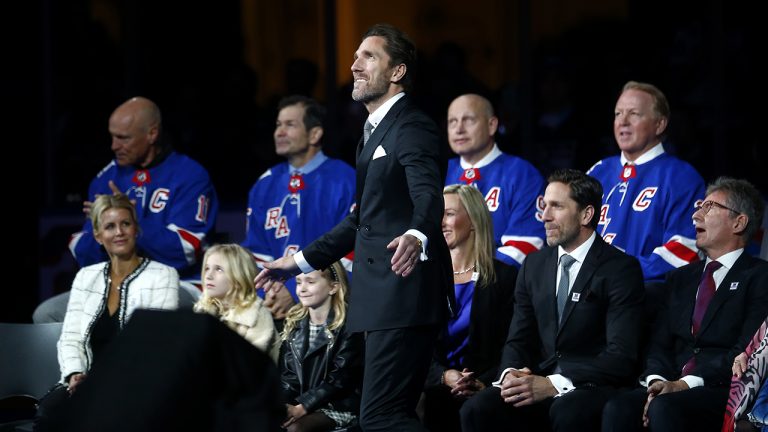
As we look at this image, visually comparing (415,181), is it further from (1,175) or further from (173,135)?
(1,175)

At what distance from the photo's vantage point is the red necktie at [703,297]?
540 centimetres

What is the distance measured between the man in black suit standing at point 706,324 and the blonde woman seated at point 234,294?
176 cm

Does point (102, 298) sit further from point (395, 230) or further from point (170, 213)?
point (395, 230)

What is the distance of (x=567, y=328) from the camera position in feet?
18.0

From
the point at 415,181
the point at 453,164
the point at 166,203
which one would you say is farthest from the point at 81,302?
the point at 415,181

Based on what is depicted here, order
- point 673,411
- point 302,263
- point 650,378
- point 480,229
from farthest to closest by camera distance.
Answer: point 480,229 → point 650,378 → point 673,411 → point 302,263

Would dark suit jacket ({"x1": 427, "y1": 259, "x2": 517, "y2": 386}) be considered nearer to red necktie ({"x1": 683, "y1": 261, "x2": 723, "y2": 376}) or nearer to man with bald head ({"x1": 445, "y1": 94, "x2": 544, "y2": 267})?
man with bald head ({"x1": 445, "y1": 94, "x2": 544, "y2": 267})

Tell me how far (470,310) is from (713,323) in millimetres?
1087

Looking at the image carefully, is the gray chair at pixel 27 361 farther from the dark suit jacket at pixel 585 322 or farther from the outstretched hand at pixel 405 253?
the outstretched hand at pixel 405 253

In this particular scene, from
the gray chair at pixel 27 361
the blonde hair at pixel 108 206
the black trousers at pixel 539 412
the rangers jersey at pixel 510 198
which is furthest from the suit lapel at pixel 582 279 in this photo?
the gray chair at pixel 27 361

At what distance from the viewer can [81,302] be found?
6453 millimetres

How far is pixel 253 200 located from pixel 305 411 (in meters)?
2.02

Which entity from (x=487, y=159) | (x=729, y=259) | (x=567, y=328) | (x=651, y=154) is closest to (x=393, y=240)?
(x=567, y=328)

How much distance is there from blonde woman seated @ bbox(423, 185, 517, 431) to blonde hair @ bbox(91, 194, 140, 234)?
1.63 m
